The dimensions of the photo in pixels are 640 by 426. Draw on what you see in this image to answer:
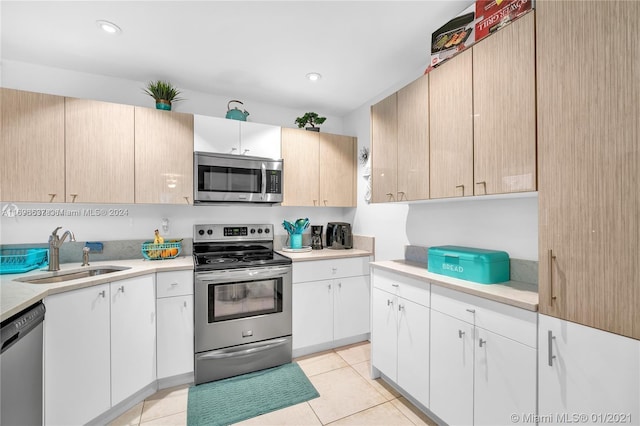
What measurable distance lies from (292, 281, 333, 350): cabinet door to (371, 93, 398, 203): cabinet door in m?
1.02

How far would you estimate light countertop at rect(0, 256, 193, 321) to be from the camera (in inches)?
47.6

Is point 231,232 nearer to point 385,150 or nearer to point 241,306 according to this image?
point 241,306

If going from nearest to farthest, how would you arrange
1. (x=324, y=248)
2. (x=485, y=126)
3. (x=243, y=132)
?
(x=485, y=126), (x=243, y=132), (x=324, y=248)

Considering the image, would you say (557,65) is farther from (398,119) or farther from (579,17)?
(398,119)

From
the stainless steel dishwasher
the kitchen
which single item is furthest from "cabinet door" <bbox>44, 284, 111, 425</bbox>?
the kitchen

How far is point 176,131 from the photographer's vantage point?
2.46 meters

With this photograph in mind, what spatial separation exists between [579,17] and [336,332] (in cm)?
271

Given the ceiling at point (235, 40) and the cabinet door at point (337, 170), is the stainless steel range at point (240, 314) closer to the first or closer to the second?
the cabinet door at point (337, 170)

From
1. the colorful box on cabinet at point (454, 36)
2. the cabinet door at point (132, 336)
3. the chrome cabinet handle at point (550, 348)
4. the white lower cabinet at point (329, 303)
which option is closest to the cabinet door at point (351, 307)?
the white lower cabinet at point (329, 303)

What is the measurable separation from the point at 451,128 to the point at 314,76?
1.38 metres

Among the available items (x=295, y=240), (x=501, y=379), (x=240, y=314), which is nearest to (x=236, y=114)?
(x=295, y=240)

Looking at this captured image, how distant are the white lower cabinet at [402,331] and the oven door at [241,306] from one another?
2.73ft

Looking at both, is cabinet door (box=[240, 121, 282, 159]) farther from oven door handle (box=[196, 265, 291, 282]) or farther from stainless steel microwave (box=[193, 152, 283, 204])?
oven door handle (box=[196, 265, 291, 282])

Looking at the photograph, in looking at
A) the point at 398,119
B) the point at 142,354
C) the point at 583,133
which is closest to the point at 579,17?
the point at 583,133
